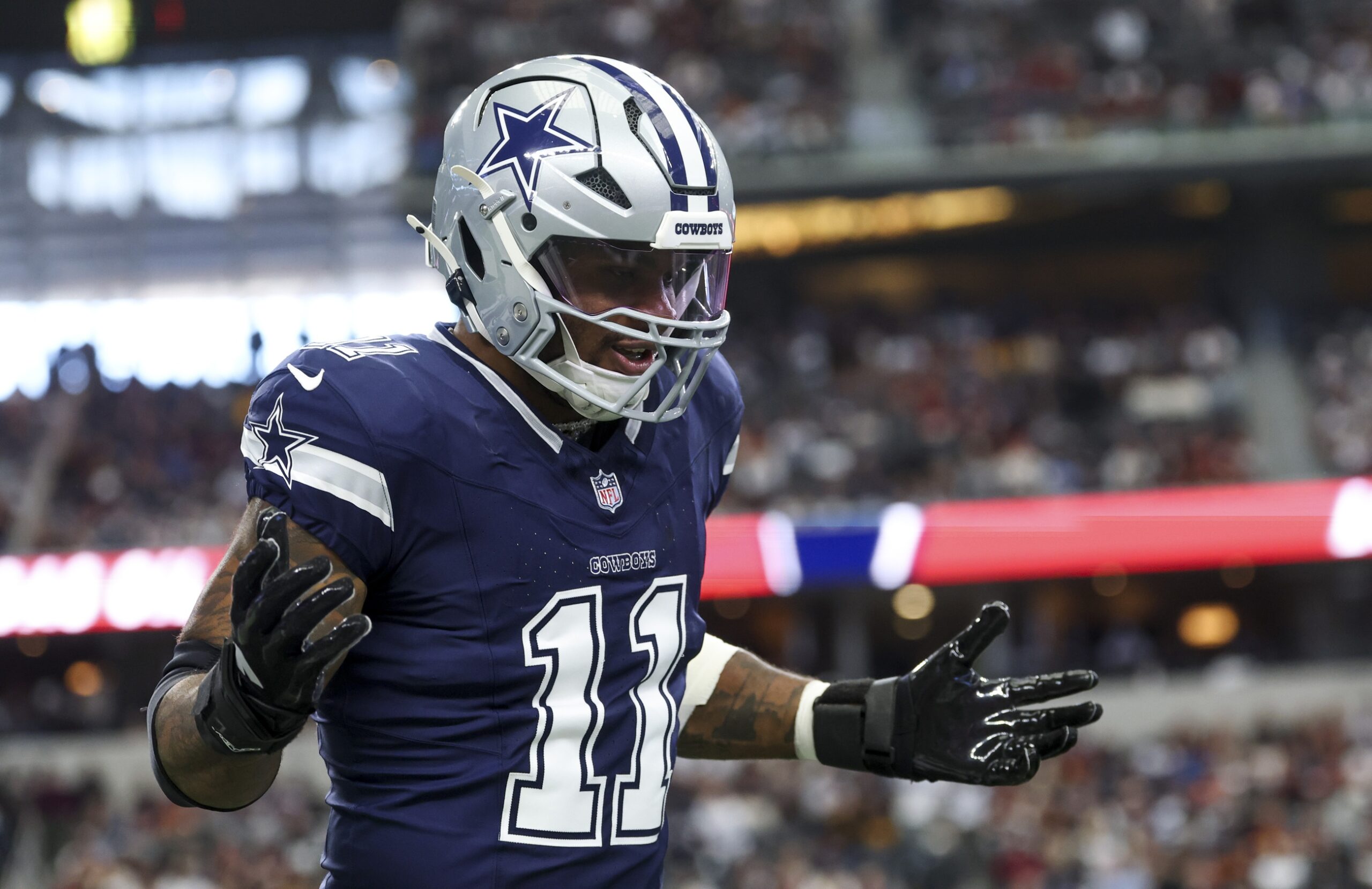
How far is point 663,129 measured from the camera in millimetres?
2371

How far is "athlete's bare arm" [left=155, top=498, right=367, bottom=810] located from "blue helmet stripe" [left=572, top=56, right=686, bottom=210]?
768 millimetres

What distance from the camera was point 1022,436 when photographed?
53.0 ft

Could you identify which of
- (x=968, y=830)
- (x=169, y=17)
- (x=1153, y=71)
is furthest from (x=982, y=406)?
(x=169, y=17)

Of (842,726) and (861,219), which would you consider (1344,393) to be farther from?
(842,726)

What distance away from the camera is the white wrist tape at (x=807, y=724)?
2715mm

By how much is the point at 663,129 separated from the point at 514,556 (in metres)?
0.71

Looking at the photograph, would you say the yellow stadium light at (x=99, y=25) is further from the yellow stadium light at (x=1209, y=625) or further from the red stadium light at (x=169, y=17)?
the yellow stadium light at (x=1209, y=625)

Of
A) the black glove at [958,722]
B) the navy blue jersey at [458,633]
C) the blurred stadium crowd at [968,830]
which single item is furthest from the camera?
the blurred stadium crowd at [968,830]

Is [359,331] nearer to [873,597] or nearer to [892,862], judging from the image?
[873,597]

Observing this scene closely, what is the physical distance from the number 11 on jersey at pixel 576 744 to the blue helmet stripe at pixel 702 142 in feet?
2.18

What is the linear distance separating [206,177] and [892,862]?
628 inches

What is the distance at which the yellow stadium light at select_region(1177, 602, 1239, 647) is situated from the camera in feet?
54.0

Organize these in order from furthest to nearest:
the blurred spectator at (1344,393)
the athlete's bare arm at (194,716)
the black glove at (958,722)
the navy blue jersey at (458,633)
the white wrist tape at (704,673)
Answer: the blurred spectator at (1344,393)
the white wrist tape at (704,673)
the black glove at (958,722)
the navy blue jersey at (458,633)
the athlete's bare arm at (194,716)

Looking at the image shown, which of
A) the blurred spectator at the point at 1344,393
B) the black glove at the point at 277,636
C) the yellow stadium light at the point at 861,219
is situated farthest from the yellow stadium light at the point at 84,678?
the black glove at the point at 277,636
